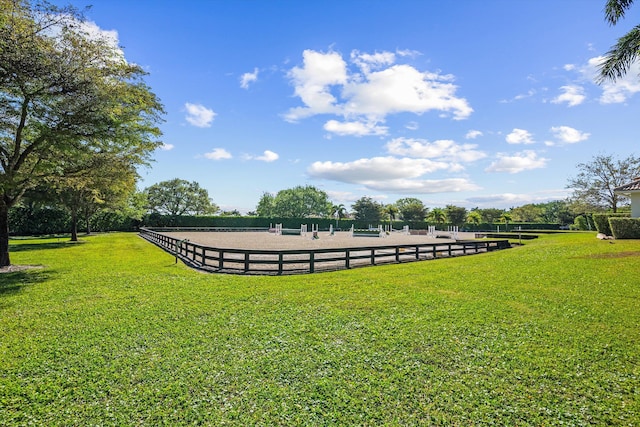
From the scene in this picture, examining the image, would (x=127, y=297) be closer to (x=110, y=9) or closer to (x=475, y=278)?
(x=110, y=9)

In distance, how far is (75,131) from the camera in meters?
10.9

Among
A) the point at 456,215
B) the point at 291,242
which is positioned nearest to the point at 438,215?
the point at 456,215

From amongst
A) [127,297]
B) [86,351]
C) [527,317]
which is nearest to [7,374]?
[86,351]

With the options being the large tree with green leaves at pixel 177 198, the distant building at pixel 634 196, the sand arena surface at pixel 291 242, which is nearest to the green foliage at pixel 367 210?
the large tree with green leaves at pixel 177 198

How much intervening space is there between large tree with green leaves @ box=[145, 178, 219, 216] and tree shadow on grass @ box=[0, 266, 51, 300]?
168ft

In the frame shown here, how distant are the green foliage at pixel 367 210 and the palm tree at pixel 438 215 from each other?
16.9 meters

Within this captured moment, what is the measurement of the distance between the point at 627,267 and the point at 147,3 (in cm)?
1632

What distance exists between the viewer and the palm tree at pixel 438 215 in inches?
2466

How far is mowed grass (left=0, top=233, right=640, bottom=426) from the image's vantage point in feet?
12.0

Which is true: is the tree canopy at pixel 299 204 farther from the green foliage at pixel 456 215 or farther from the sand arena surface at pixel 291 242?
the sand arena surface at pixel 291 242

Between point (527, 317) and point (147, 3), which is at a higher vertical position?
point (147, 3)

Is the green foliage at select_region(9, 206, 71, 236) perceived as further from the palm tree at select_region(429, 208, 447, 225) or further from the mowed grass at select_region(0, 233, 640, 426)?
the palm tree at select_region(429, 208, 447, 225)

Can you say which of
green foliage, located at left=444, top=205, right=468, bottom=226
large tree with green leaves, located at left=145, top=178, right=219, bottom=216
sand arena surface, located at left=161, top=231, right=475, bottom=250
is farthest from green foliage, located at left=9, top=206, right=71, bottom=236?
green foliage, located at left=444, top=205, right=468, bottom=226

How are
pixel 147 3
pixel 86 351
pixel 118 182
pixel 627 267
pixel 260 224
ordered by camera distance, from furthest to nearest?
pixel 260 224
pixel 118 182
pixel 627 267
pixel 147 3
pixel 86 351
